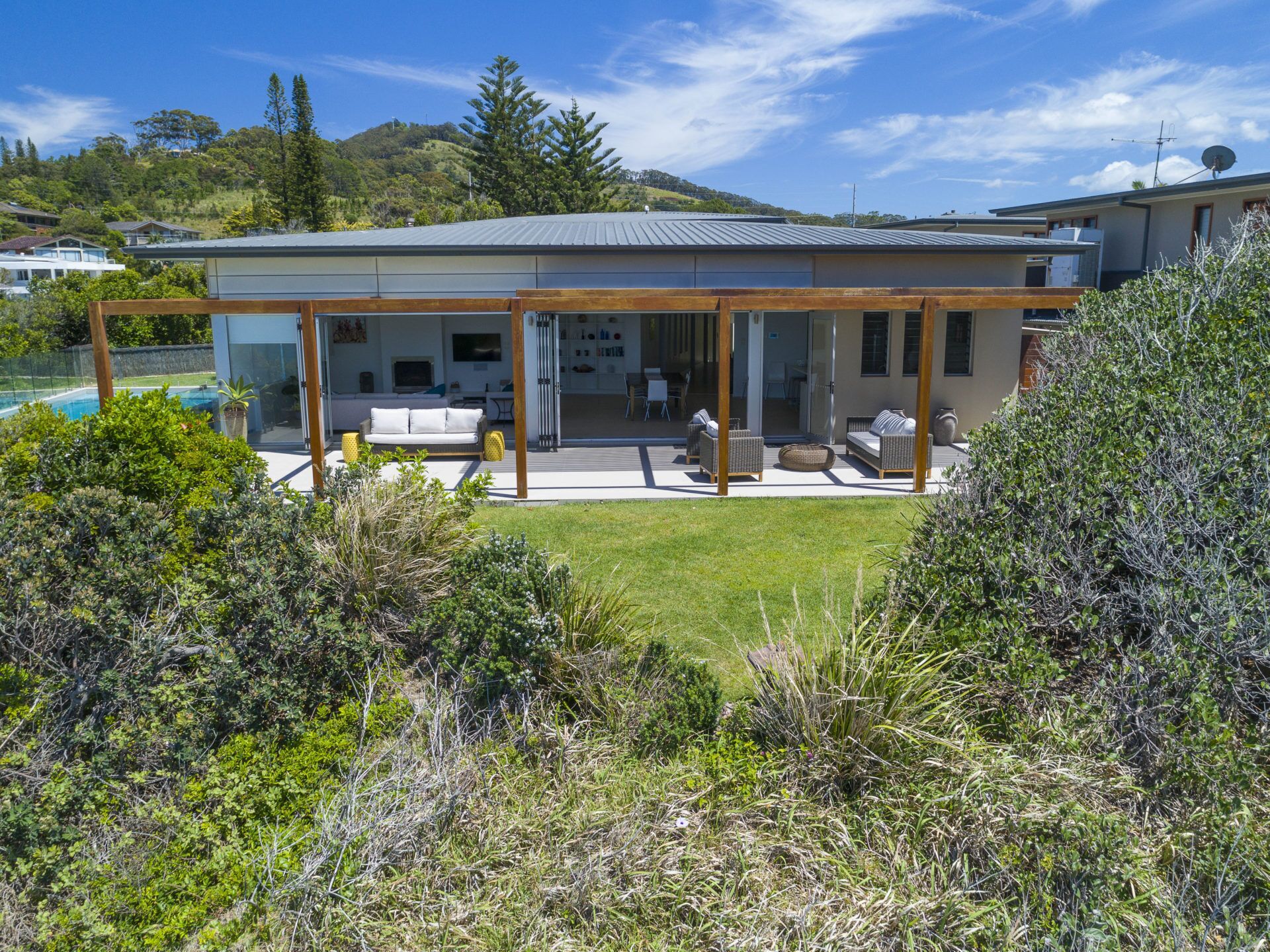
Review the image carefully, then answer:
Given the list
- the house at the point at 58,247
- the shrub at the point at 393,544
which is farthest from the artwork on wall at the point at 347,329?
the house at the point at 58,247

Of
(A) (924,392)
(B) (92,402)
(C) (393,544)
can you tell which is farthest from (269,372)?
(A) (924,392)

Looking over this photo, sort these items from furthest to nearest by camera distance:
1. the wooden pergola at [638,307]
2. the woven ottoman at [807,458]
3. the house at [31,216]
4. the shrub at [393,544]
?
the house at [31,216] → the woven ottoman at [807,458] → the wooden pergola at [638,307] → the shrub at [393,544]

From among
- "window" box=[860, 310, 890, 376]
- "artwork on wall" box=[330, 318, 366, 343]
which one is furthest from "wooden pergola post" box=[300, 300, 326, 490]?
Answer: "window" box=[860, 310, 890, 376]

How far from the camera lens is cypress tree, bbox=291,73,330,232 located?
129ft

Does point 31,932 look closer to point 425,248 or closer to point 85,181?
point 425,248

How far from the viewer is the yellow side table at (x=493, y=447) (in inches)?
539

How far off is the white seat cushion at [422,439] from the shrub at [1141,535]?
8.93 m

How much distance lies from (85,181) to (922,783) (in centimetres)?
9843

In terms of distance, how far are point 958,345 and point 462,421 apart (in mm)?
8599

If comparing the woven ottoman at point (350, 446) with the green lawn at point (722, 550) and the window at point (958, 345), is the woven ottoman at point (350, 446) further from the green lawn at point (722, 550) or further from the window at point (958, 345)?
the window at point (958, 345)

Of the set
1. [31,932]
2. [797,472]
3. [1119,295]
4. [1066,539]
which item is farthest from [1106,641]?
[797,472]

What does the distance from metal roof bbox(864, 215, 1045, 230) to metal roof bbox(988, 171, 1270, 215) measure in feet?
1.73

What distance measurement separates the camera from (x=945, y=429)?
47.6 ft

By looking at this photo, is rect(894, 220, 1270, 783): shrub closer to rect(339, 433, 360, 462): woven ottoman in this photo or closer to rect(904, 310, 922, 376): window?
rect(904, 310, 922, 376): window
